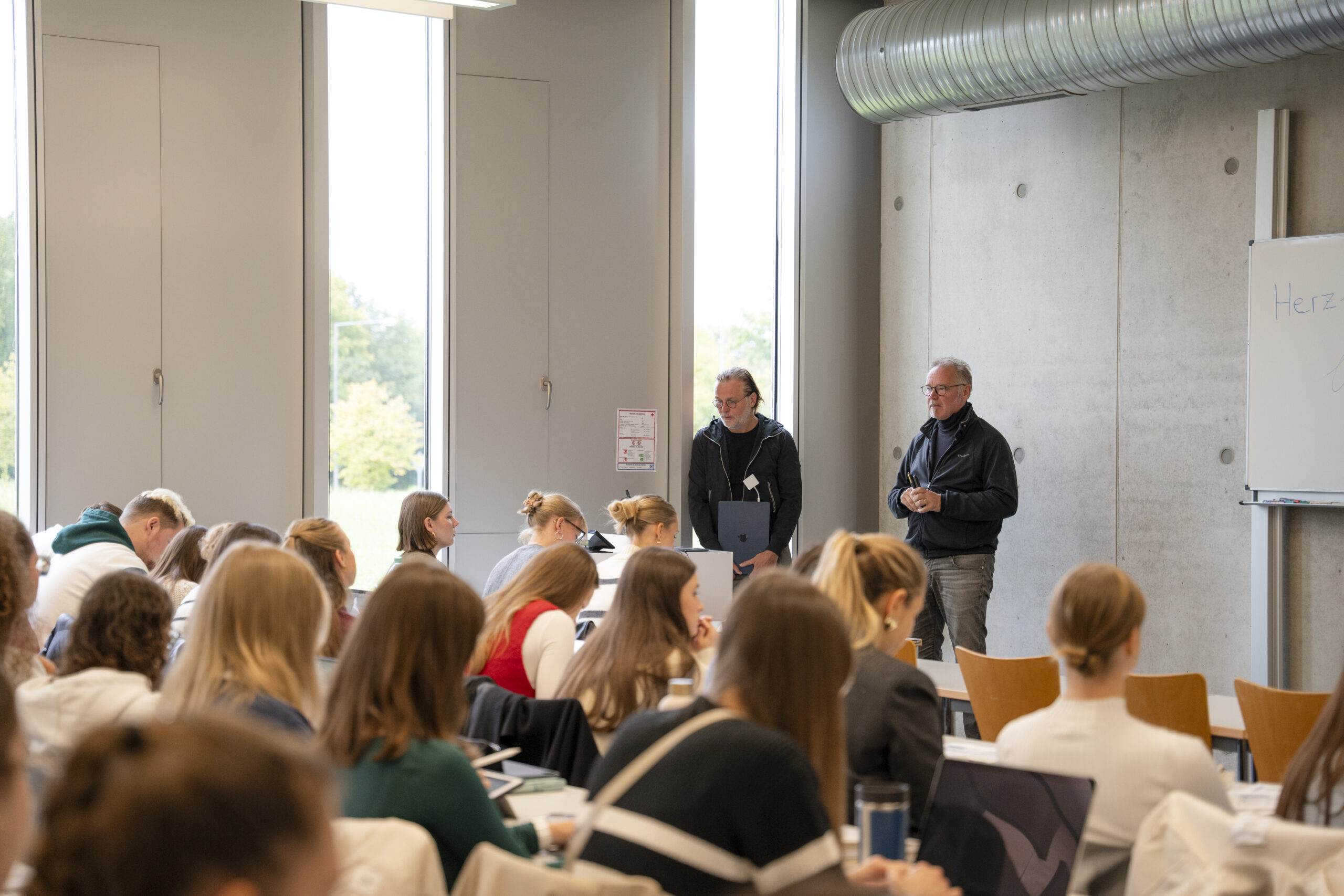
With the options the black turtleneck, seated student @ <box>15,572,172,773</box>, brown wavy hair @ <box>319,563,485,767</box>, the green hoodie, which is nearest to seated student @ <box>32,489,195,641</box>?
the green hoodie

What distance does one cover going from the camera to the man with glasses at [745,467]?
6488 mm

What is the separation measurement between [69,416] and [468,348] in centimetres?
189

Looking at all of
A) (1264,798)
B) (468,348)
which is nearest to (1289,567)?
(1264,798)

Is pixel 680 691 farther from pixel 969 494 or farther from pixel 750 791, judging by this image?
pixel 969 494

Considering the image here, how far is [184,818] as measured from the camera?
72 centimetres

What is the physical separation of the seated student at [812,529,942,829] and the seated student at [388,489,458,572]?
2.65 metres

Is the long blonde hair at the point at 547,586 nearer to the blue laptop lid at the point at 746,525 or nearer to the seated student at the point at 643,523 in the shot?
the seated student at the point at 643,523

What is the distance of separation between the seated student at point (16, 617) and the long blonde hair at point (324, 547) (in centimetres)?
90

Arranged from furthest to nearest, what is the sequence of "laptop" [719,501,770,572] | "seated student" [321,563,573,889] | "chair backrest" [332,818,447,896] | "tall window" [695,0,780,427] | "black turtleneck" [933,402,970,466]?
1. "tall window" [695,0,780,427]
2. "laptop" [719,501,770,572]
3. "black turtleneck" [933,402,970,466]
4. "seated student" [321,563,573,889]
5. "chair backrest" [332,818,447,896]

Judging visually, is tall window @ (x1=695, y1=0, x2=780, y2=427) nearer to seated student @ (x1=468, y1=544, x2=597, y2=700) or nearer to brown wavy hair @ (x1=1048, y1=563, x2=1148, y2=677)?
seated student @ (x1=468, y1=544, x2=597, y2=700)

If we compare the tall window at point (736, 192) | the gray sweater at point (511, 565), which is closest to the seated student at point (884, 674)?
the gray sweater at point (511, 565)

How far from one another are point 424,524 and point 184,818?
14.1 ft

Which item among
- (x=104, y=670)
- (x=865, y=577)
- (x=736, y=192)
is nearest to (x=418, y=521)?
(x=104, y=670)

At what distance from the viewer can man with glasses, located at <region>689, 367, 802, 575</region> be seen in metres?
6.49
